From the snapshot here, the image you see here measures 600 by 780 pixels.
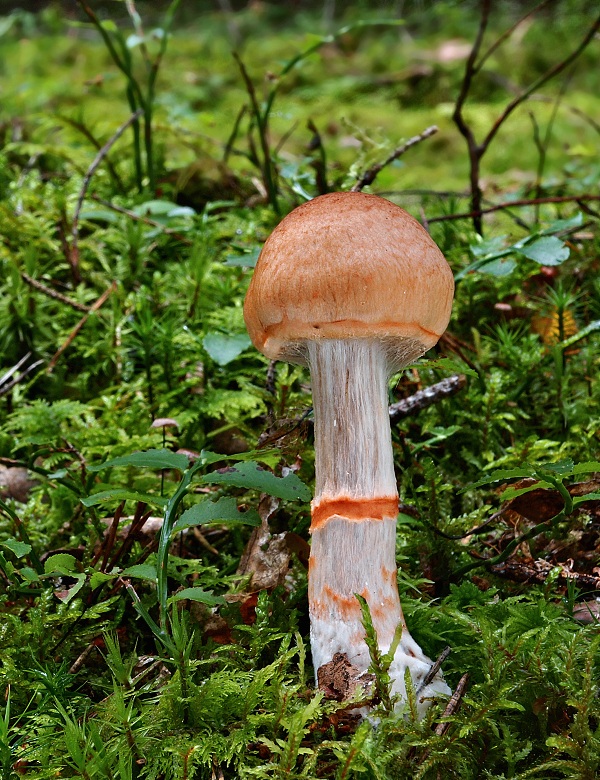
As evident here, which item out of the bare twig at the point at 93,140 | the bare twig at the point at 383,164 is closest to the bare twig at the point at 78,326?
the bare twig at the point at 93,140

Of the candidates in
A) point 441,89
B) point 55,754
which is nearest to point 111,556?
point 55,754

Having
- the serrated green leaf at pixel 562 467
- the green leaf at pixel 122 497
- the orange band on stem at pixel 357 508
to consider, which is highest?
the serrated green leaf at pixel 562 467

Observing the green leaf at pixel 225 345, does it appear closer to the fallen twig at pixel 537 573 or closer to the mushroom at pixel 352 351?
the mushroom at pixel 352 351

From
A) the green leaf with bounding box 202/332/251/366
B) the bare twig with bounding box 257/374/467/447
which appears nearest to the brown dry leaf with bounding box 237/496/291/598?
the bare twig with bounding box 257/374/467/447

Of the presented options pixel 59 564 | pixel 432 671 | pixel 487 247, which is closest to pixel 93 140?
pixel 487 247

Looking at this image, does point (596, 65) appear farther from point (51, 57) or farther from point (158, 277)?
point (158, 277)
